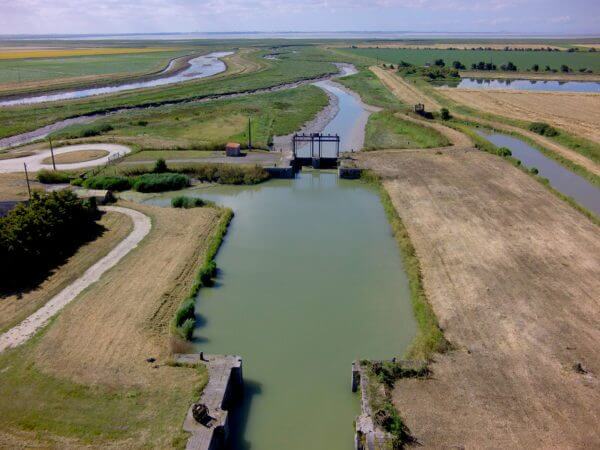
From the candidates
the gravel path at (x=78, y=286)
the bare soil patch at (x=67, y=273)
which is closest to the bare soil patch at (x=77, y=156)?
the gravel path at (x=78, y=286)

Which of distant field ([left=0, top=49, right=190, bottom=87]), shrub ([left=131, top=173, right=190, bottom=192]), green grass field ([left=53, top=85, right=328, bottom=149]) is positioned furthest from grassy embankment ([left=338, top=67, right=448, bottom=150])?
distant field ([left=0, top=49, right=190, bottom=87])

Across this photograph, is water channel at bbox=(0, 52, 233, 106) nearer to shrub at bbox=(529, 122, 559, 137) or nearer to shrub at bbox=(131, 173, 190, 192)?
shrub at bbox=(131, 173, 190, 192)

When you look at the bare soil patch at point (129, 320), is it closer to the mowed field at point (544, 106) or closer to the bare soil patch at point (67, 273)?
the bare soil patch at point (67, 273)

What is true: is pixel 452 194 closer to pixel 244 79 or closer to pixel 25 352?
pixel 25 352

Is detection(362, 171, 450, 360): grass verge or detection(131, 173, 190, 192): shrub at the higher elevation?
detection(131, 173, 190, 192): shrub

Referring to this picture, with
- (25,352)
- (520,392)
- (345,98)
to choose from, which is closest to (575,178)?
(520,392)

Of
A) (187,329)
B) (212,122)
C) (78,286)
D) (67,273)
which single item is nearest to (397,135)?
(212,122)

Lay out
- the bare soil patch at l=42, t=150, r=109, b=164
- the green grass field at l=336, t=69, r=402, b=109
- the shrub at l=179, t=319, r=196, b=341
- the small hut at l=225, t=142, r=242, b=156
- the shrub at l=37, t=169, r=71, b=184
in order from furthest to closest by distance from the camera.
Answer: the green grass field at l=336, t=69, r=402, b=109 < the small hut at l=225, t=142, r=242, b=156 < the bare soil patch at l=42, t=150, r=109, b=164 < the shrub at l=37, t=169, r=71, b=184 < the shrub at l=179, t=319, r=196, b=341

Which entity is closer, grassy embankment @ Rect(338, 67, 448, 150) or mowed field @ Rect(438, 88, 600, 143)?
grassy embankment @ Rect(338, 67, 448, 150)
